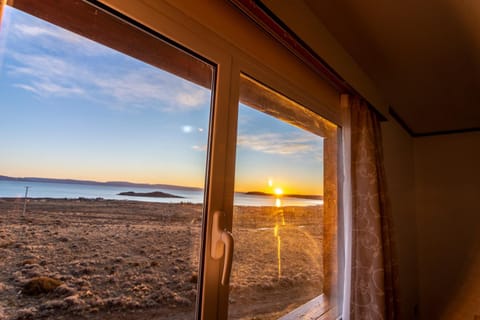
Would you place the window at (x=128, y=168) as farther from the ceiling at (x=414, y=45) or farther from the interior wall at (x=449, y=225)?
the interior wall at (x=449, y=225)

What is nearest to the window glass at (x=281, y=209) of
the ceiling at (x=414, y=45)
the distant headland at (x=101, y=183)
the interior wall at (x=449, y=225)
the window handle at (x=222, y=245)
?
the window handle at (x=222, y=245)

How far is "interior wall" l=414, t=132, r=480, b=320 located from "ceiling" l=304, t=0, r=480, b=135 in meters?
0.70

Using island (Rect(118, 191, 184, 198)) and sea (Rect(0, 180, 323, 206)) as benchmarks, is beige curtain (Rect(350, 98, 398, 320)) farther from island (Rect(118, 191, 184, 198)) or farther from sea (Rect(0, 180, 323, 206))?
island (Rect(118, 191, 184, 198))

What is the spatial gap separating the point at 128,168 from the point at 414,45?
5.12 ft

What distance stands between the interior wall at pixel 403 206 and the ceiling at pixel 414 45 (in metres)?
0.38

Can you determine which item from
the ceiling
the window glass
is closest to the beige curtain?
the window glass

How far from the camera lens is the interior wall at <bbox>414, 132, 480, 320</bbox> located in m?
2.45

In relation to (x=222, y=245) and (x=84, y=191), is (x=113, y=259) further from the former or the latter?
(x=222, y=245)

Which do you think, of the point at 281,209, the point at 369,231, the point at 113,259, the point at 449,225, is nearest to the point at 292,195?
the point at 281,209

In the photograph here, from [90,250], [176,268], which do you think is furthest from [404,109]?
[90,250]

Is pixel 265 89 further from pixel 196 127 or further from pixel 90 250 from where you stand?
pixel 90 250

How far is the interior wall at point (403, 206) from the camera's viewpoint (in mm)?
2160

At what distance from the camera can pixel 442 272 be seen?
8.48ft

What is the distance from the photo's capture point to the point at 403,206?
2.41m
